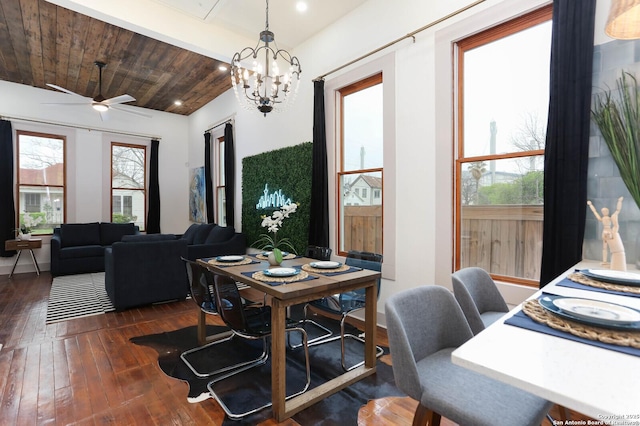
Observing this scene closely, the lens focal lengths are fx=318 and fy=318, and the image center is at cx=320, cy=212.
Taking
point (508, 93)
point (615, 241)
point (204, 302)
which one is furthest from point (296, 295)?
point (508, 93)

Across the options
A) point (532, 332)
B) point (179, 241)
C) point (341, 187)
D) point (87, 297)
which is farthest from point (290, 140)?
point (532, 332)

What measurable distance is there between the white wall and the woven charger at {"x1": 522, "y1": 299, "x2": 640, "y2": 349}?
8173 millimetres

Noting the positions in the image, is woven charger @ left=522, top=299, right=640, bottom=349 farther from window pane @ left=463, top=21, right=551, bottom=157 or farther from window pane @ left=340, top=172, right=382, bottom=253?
window pane @ left=340, top=172, right=382, bottom=253

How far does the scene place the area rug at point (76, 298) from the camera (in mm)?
3799

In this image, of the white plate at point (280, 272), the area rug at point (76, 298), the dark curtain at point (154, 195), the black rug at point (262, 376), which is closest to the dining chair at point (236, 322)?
the black rug at point (262, 376)

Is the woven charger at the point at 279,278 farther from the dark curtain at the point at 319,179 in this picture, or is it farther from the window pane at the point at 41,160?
the window pane at the point at 41,160

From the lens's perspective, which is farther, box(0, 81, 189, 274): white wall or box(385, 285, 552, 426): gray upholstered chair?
box(0, 81, 189, 274): white wall

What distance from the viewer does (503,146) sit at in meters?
2.68

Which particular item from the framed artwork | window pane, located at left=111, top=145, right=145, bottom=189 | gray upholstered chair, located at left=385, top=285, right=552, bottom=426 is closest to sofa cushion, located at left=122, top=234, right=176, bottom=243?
the framed artwork

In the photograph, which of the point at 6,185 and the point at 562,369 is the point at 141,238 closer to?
the point at 6,185

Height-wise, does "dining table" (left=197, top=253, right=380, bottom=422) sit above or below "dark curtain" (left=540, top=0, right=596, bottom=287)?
below

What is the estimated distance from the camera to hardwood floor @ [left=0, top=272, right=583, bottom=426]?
1953 millimetres

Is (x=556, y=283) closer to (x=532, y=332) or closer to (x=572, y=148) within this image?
(x=532, y=332)

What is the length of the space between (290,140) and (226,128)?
215cm
